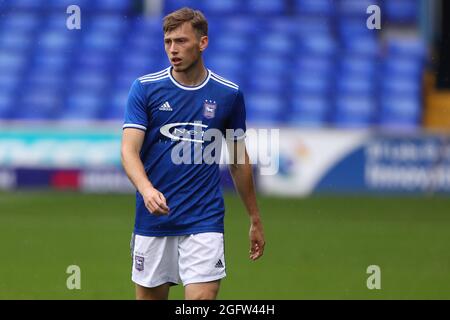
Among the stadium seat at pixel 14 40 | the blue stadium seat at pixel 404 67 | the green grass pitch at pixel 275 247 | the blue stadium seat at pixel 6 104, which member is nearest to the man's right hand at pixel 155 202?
the green grass pitch at pixel 275 247

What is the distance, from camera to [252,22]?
23.8 metres

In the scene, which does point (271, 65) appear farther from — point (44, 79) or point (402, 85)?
point (44, 79)

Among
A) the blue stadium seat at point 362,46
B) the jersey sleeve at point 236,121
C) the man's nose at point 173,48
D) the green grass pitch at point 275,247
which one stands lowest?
the green grass pitch at point 275,247

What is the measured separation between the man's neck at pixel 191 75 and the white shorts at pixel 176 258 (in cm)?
89

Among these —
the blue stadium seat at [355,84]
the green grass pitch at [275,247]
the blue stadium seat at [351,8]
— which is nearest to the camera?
the green grass pitch at [275,247]

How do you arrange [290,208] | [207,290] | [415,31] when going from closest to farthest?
[207,290] < [290,208] < [415,31]

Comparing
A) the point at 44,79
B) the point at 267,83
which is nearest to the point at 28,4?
the point at 44,79

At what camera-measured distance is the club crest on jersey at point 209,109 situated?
21.3 ft

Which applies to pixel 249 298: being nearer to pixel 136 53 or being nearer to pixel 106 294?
pixel 106 294

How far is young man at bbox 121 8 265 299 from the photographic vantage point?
638cm

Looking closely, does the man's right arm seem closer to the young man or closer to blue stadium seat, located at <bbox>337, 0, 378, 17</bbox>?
the young man

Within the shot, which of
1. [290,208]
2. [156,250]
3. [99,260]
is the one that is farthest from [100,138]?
[156,250]

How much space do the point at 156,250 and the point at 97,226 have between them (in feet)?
25.4

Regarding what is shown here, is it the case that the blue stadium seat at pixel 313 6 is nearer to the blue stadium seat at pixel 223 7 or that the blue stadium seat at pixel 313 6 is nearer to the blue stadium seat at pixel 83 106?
the blue stadium seat at pixel 223 7
